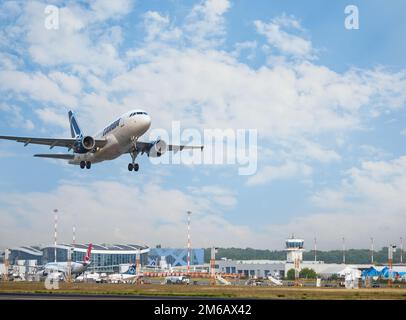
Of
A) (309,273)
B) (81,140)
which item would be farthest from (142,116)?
(309,273)

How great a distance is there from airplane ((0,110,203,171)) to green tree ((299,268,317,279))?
290ft

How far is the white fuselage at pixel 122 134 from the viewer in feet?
213

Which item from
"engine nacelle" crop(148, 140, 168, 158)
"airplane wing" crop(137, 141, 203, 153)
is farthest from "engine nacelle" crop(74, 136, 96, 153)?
"engine nacelle" crop(148, 140, 168, 158)

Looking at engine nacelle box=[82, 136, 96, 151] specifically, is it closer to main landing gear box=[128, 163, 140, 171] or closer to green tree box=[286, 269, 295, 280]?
main landing gear box=[128, 163, 140, 171]

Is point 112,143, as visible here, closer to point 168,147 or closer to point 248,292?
point 168,147

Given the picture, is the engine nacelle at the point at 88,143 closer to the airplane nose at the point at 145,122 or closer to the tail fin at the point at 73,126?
the airplane nose at the point at 145,122

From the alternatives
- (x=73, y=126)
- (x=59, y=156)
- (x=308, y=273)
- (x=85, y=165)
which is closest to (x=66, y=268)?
(x=73, y=126)

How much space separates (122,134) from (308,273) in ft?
351

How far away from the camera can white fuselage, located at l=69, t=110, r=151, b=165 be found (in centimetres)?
6506
